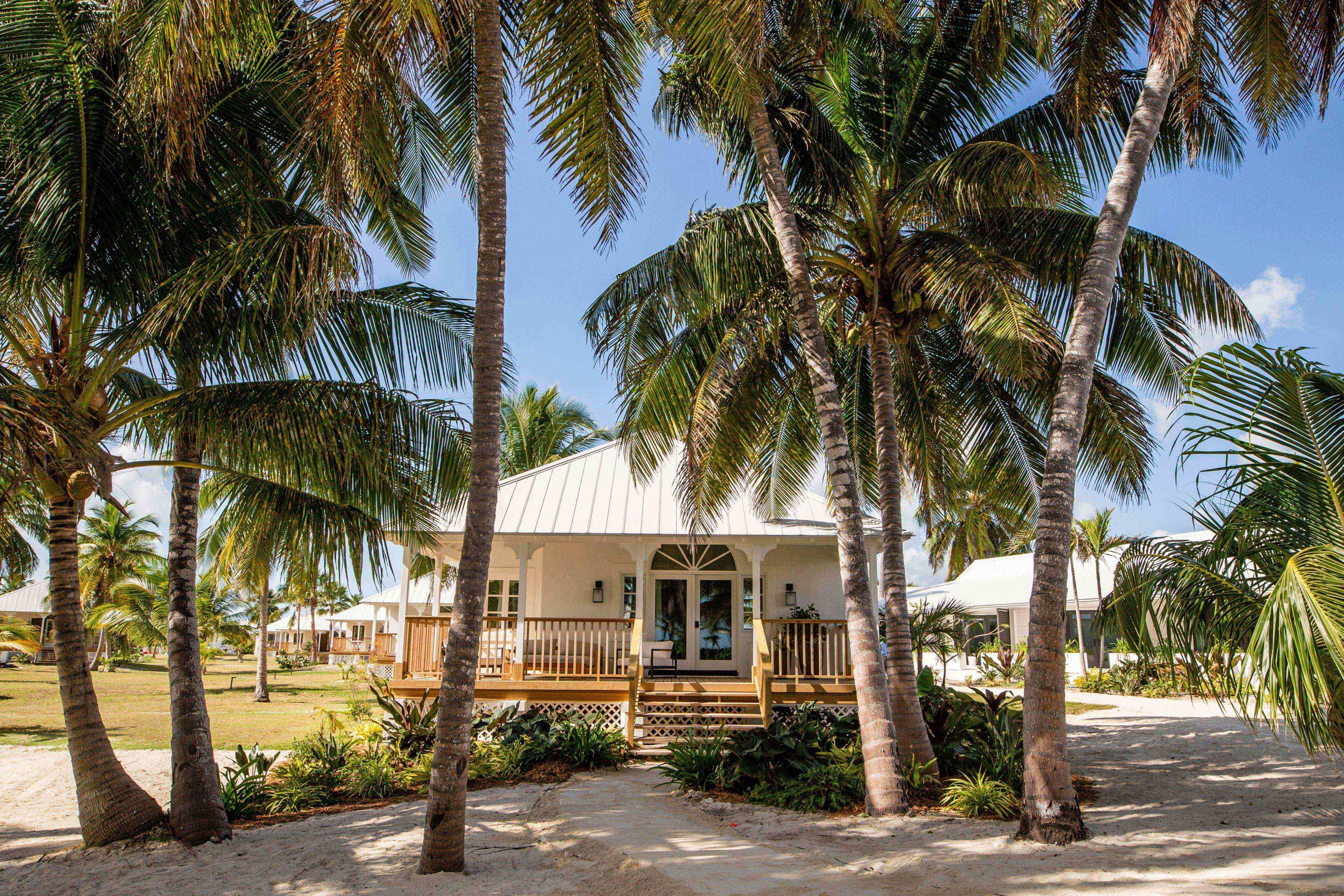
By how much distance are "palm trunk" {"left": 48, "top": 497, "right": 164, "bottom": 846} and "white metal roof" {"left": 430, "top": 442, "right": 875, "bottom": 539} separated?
5.71 metres

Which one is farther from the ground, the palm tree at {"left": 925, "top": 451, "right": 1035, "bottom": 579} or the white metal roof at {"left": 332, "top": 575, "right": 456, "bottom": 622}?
the palm tree at {"left": 925, "top": 451, "right": 1035, "bottom": 579}

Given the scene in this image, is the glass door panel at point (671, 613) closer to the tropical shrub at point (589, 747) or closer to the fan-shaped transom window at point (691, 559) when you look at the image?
the fan-shaped transom window at point (691, 559)

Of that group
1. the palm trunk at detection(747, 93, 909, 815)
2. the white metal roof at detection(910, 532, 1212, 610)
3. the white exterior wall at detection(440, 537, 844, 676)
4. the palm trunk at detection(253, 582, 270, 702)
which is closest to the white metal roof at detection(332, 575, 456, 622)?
the palm trunk at detection(253, 582, 270, 702)

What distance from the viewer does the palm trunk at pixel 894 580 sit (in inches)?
343

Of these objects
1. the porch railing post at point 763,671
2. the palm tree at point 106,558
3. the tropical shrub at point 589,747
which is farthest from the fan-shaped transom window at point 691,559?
the palm tree at point 106,558

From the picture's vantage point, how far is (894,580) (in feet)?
30.5

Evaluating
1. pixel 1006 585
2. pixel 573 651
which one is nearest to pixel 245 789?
pixel 573 651

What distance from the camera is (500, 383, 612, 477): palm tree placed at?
28359 mm

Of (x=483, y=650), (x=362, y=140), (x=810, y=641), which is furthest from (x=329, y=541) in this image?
(x=810, y=641)

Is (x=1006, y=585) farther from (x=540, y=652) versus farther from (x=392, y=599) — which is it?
(x=392, y=599)

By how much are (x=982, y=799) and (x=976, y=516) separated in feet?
86.0

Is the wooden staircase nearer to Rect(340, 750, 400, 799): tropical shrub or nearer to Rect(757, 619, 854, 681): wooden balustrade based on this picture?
Rect(757, 619, 854, 681): wooden balustrade

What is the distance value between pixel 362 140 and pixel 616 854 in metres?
6.18

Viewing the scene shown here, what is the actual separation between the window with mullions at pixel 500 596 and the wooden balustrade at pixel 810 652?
6661mm
